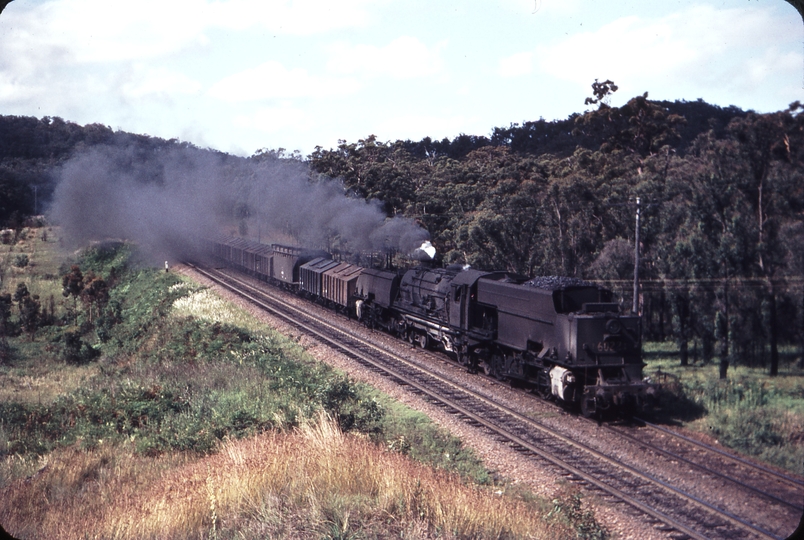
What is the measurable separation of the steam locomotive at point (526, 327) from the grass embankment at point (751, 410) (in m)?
1.49

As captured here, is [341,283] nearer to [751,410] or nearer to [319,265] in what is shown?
[319,265]

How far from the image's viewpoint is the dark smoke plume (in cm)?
4959

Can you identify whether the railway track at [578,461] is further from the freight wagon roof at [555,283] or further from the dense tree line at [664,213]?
the dense tree line at [664,213]

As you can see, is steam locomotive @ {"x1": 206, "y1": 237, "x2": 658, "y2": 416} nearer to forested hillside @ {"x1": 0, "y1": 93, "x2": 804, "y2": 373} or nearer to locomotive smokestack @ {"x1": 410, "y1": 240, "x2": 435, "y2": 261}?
locomotive smokestack @ {"x1": 410, "y1": 240, "x2": 435, "y2": 261}

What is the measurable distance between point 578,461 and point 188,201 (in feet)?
185

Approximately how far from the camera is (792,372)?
45.3ft

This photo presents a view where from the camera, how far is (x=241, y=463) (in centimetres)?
945

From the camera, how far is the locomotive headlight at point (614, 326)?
15609 mm

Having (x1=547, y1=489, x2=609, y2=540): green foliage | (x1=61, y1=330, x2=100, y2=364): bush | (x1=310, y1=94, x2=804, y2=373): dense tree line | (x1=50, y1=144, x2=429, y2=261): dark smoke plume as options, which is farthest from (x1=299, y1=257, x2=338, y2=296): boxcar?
(x1=547, y1=489, x2=609, y2=540): green foliage

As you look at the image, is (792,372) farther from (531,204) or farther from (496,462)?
(531,204)

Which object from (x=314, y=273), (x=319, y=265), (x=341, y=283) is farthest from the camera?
(x=319, y=265)

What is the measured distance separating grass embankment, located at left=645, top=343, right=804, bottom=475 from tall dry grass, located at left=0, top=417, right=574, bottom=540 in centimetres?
566

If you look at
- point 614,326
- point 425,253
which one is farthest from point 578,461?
point 425,253

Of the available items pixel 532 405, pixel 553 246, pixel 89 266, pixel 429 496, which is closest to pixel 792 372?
pixel 532 405
